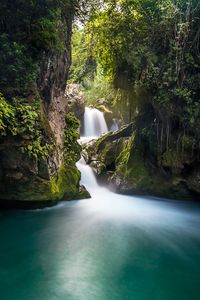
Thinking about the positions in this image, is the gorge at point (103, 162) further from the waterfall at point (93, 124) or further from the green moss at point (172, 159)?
the waterfall at point (93, 124)

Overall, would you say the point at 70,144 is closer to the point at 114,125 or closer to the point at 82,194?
the point at 82,194

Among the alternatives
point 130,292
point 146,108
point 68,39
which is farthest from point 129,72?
point 130,292

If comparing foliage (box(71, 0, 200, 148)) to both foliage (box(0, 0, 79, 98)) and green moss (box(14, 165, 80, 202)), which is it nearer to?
foliage (box(0, 0, 79, 98))

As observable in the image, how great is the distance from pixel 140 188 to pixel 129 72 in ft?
14.9

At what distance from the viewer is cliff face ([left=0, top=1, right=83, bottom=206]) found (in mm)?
6863

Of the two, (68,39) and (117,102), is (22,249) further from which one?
(117,102)

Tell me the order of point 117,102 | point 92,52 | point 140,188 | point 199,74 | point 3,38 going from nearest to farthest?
point 3,38 < point 199,74 < point 140,188 < point 92,52 < point 117,102

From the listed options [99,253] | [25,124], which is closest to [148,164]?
[25,124]

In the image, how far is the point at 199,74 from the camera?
8773 mm

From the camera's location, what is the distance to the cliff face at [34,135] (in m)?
6.86

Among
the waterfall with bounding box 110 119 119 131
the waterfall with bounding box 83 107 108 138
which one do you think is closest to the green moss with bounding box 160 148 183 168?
the waterfall with bounding box 83 107 108 138

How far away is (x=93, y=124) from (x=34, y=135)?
10.9 m

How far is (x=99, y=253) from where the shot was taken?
18.1ft

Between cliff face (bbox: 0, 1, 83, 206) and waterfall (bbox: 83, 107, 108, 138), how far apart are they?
8.53m
